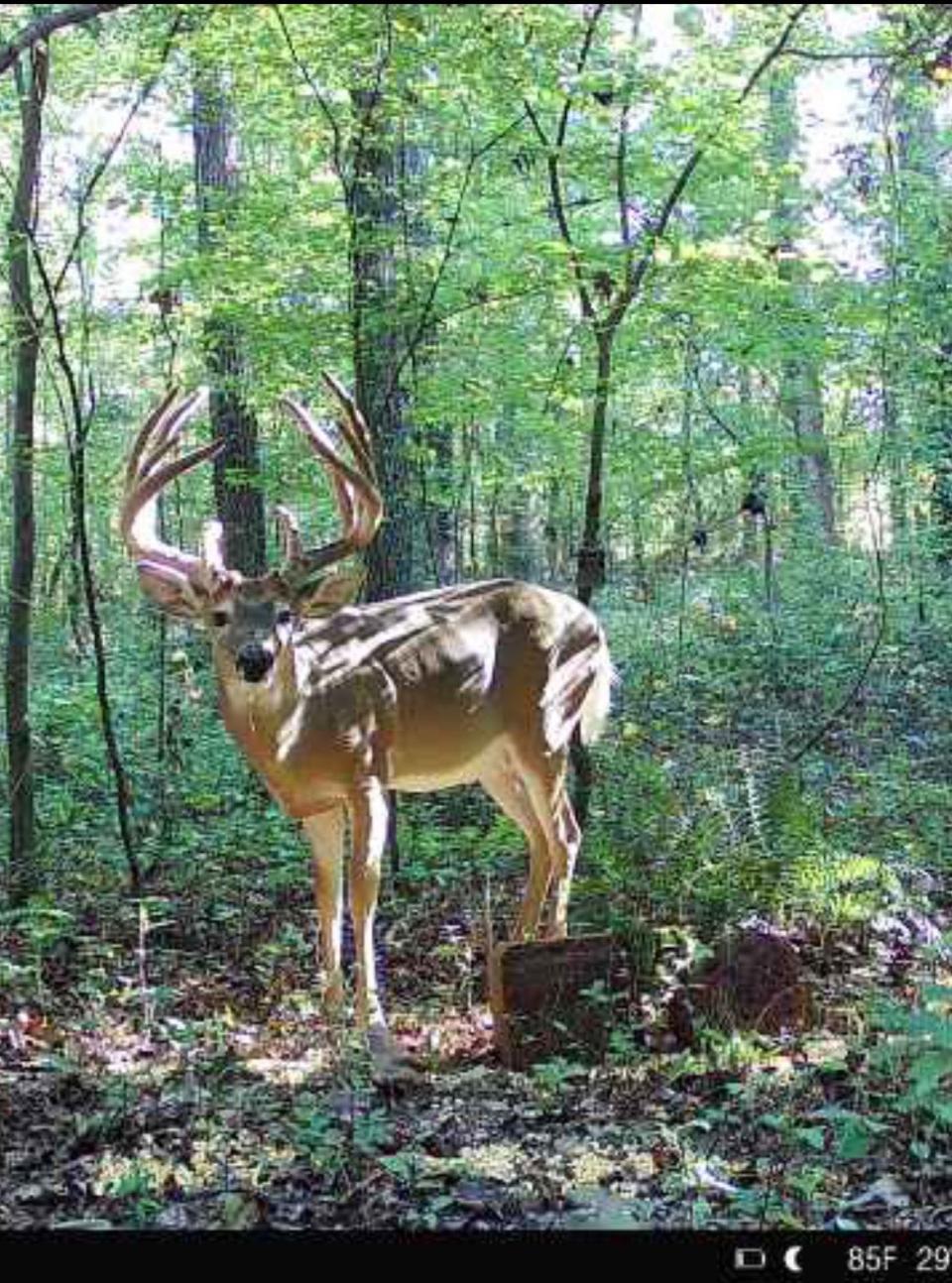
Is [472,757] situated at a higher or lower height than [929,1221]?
higher

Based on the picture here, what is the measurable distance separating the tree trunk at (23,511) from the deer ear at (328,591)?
2011 millimetres

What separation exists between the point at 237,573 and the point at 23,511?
2.12 metres

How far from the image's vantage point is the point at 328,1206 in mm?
4098

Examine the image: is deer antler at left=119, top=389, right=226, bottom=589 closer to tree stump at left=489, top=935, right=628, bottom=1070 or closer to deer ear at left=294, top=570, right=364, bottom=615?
deer ear at left=294, top=570, right=364, bottom=615

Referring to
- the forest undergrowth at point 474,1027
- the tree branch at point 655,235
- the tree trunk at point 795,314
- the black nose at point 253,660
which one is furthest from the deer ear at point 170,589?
the tree trunk at point 795,314

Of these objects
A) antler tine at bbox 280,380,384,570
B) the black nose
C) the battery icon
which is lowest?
the battery icon

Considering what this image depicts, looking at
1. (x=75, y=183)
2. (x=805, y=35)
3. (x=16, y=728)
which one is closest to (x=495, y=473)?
(x=75, y=183)

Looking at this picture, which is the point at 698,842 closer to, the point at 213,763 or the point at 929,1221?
the point at 929,1221

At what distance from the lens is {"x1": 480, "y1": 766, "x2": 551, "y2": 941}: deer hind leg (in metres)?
6.84

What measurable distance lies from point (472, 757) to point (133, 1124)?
2.50m

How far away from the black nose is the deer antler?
366mm

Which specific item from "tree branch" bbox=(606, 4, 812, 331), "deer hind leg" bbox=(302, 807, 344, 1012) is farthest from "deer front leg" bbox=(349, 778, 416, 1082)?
"tree branch" bbox=(606, 4, 812, 331)

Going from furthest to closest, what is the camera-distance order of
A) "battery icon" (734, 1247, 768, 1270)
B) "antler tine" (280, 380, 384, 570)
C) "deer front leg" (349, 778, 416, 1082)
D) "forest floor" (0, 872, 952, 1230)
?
"antler tine" (280, 380, 384, 570) < "deer front leg" (349, 778, 416, 1082) < "forest floor" (0, 872, 952, 1230) < "battery icon" (734, 1247, 768, 1270)

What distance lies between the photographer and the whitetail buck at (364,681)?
601 cm
